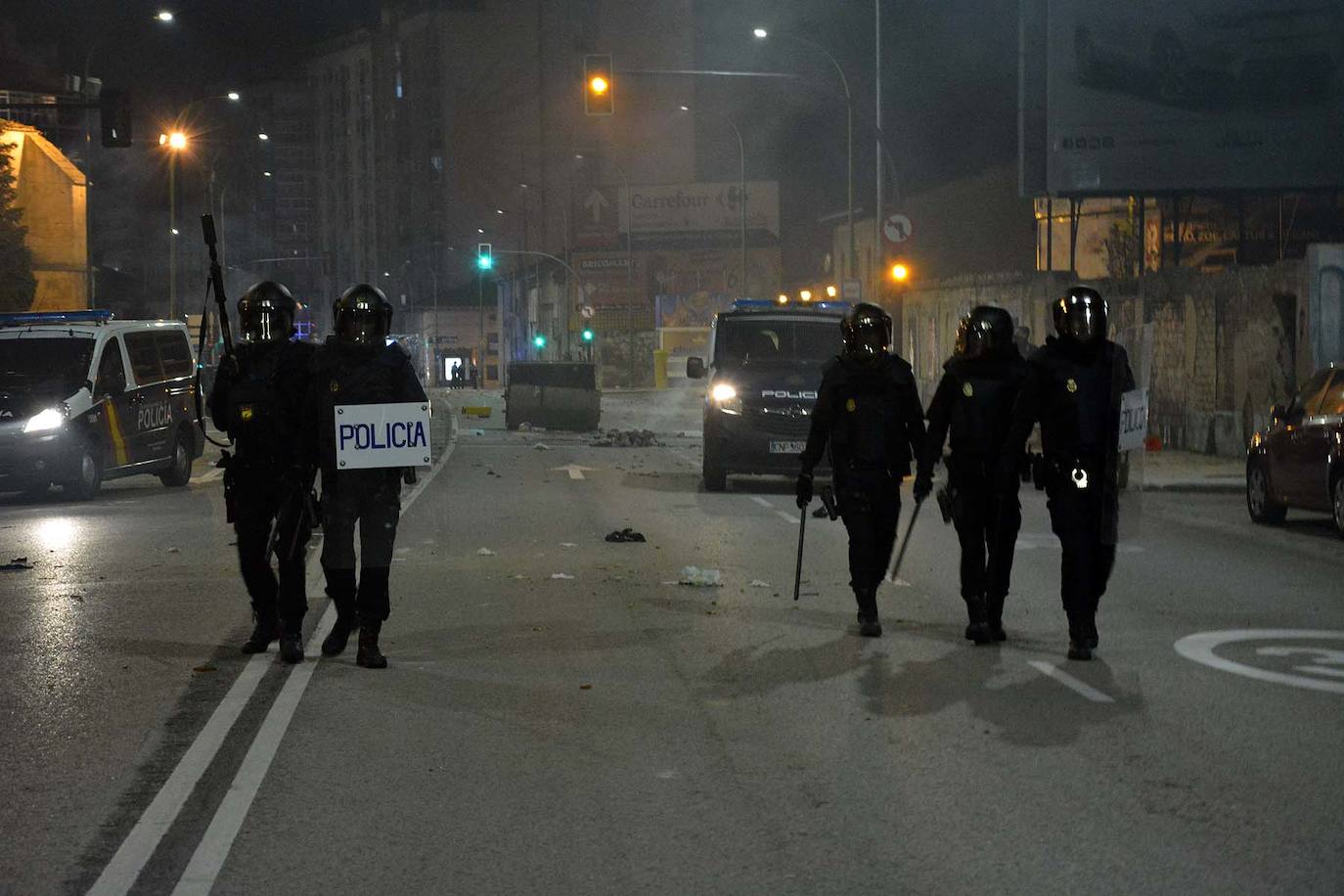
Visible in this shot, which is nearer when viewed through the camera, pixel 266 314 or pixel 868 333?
pixel 266 314

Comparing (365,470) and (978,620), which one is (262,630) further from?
(978,620)

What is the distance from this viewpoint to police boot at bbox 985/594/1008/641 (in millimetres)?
9617

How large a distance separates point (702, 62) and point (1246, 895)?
87846 mm

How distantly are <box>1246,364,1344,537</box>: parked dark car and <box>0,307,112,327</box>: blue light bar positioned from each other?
13.4 meters

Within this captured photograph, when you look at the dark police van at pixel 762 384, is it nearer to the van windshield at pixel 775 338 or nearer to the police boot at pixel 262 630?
the van windshield at pixel 775 338

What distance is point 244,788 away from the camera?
6355 millimetres

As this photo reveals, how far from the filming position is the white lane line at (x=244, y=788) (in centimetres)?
525

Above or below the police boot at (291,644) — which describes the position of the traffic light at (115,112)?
above

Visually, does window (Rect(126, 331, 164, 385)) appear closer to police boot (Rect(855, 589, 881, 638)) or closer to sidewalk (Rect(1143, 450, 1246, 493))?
sidewalk (Rect(1143, 450, 1246, 493))

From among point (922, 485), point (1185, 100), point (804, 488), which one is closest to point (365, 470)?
point (804, 488)

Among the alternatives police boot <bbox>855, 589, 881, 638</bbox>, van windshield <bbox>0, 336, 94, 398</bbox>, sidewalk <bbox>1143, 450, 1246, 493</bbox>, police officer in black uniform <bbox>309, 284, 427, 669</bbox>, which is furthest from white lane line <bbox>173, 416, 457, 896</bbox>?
sidewalk <bbox>1143, 450, 1246, 493</bbox>

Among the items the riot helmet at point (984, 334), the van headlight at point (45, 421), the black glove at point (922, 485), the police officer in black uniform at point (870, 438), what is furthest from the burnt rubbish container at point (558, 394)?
the riot helmet at point (984, 334)

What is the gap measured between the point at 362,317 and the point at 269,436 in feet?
2.57

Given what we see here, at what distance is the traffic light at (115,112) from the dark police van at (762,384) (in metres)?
13.8
